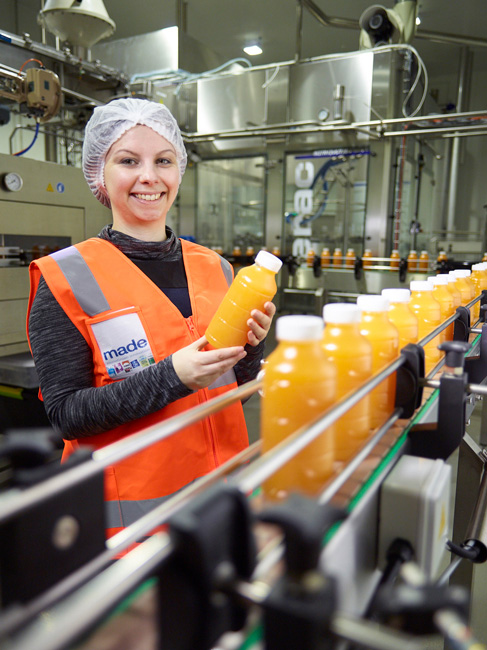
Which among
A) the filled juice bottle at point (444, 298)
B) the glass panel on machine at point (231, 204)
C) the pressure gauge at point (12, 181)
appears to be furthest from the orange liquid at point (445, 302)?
the glass panel on machine at point (231, 204)

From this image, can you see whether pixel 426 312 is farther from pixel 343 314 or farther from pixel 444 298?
pixel 343 314

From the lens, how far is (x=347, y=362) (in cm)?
63

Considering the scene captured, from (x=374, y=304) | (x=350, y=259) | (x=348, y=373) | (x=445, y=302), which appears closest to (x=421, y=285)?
(x=445, y=302)

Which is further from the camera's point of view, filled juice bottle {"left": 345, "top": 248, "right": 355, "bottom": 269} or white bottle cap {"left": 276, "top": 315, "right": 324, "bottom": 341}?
filled juice bottle {"left": 345, "top": 248, "right": 355, "bottom": 269}

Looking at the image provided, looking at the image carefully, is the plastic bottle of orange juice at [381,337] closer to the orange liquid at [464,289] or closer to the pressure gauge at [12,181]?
the orange liquid at [464,289]

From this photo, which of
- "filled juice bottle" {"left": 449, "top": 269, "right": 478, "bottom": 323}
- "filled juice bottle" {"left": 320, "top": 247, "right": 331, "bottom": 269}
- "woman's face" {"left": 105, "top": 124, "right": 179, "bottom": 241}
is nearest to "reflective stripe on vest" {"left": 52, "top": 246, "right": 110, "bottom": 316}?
"woman's face" {"left": 105, "top": 124, "right": 179, "bottom": 241}

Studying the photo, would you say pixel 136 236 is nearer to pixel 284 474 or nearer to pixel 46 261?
pixel 46 261

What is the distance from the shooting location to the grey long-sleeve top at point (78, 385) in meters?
0.90

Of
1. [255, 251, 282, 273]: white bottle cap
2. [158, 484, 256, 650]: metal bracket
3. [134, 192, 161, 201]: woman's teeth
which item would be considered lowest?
[158, 484, 256, 650]: metal bracket

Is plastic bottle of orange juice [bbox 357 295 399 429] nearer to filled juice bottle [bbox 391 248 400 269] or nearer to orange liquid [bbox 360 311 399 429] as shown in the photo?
orange liquid [bbox 360 311 399 429]

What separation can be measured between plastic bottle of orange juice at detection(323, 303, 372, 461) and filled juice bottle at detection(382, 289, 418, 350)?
25 centimetres

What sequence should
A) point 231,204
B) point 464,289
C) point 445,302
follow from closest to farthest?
point 445,302
point 464,289
point 231,204

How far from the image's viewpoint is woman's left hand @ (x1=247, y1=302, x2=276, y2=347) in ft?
2.92

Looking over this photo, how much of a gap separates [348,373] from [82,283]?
585 millimetres
